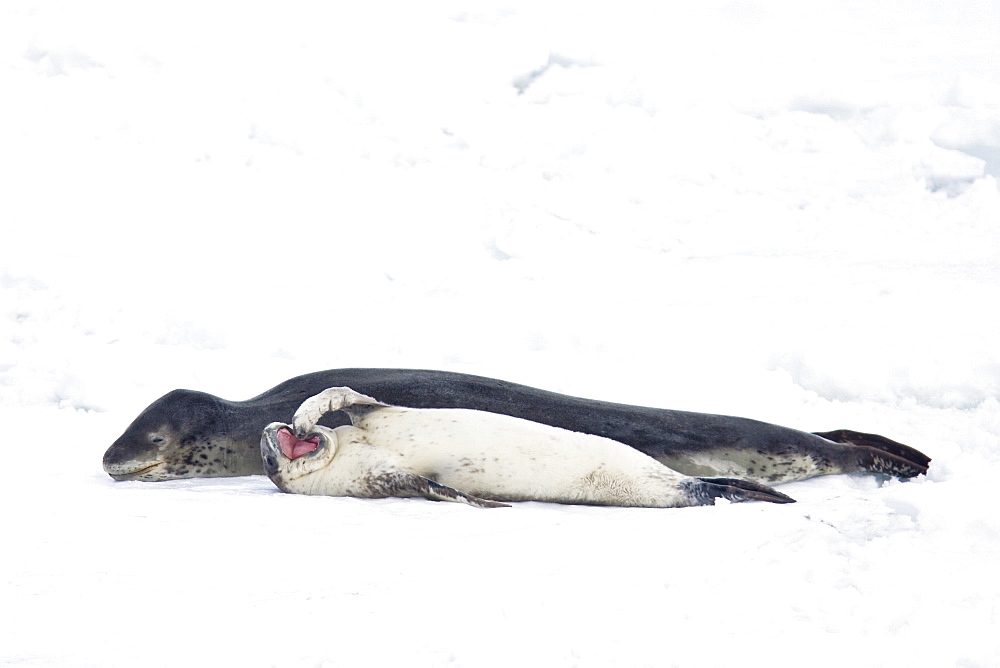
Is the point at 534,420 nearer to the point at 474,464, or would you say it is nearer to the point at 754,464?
the point at 474,464

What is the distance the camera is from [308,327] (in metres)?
6.90

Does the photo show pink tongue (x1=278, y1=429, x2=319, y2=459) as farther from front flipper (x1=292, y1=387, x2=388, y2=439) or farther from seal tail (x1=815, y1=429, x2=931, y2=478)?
seal tail (x1=815, y1=429, x2=931, y2=478)

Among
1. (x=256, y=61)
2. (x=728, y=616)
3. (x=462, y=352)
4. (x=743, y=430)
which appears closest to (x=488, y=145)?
(x=256, y=61)

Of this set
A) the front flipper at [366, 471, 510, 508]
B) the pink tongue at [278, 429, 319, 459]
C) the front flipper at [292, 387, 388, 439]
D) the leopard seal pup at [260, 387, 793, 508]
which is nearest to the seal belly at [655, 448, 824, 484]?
the leopard seal pup at [260, 387, 793, 508]

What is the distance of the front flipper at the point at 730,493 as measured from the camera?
3.32 m

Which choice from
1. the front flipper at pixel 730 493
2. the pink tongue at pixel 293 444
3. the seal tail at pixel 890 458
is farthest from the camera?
the seal tail at pixel 890 458

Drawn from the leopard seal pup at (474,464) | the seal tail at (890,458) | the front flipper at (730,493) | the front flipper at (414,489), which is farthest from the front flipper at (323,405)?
the seal tail at (890,458)

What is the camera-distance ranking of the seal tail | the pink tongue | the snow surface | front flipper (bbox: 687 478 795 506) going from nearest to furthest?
the snow surface → front flipper (bbox: 687 478 795 506) → the pink tongue → the seal tail

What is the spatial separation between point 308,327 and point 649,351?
2523 millimetres

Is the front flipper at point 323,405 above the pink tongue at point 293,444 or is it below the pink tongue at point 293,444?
above

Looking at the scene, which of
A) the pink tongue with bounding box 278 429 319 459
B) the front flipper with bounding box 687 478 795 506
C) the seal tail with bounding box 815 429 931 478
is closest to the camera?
the front flipper with bounding box 687 478 795 506

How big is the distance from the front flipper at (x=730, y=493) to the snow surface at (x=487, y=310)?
0.23 m

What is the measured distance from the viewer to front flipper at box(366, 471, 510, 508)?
3160 mm

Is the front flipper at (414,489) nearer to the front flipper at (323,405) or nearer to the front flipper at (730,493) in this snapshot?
the front flipper at (323,405)
